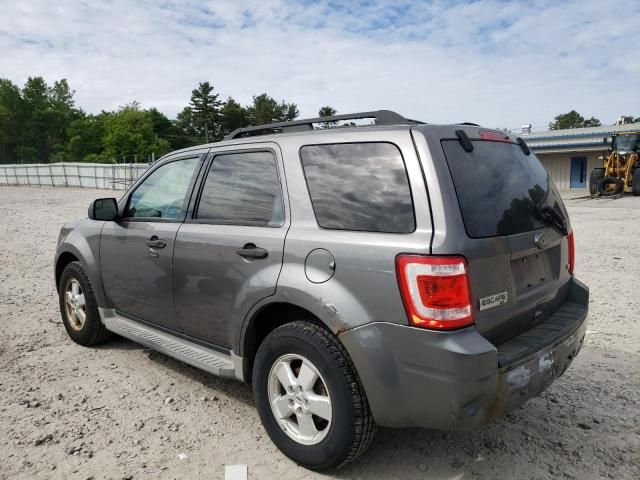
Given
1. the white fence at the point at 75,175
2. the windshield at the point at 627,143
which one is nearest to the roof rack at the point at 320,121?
the white fence at the point at 75,175

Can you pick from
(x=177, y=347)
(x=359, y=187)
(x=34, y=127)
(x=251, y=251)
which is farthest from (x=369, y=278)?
(x=34, y=127)

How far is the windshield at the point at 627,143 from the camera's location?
2416 cm

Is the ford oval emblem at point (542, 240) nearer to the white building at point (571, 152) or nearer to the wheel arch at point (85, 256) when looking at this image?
the wheel arch at point (85, 256)

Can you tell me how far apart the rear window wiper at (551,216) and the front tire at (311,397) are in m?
1.38

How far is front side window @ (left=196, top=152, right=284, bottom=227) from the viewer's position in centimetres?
296

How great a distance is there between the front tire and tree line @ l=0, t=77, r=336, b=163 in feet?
241

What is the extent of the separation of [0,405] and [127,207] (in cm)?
166

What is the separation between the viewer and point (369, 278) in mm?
2332

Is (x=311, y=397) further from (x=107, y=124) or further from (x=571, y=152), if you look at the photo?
(x=107, y=124)

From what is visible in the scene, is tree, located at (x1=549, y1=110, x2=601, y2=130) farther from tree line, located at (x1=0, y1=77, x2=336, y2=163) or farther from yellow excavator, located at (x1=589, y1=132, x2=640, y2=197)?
yellow excavator, located at (x1=589, y1=132, x2=640, y2=197)

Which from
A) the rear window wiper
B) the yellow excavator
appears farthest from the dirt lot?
the yellow excavator

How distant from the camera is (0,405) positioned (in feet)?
11.2

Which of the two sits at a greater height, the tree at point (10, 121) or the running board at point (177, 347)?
the tree at point (10, 121)

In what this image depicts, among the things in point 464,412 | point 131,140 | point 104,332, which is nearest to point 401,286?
point 464,412
